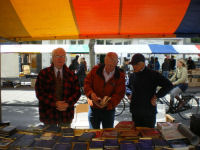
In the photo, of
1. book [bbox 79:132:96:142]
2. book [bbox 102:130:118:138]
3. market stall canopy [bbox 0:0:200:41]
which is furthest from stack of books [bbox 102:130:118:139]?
market stall canopy [bbox 0:0:200:41]

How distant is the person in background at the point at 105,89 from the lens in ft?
8.69

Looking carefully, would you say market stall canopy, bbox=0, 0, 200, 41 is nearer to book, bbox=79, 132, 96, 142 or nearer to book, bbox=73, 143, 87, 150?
book, bbox=79, 132, 96, 142

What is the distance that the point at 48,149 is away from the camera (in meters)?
1.73

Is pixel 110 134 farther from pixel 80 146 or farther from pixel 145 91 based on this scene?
pixel 145 91

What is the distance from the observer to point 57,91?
261cm

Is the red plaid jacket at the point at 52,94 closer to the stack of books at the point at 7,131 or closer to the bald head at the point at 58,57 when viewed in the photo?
the bald head at the point at 58,57

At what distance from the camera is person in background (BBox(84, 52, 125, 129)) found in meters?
2.65

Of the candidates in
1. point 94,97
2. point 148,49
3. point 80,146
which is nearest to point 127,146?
point 80,146

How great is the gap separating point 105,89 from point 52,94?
2.28ft

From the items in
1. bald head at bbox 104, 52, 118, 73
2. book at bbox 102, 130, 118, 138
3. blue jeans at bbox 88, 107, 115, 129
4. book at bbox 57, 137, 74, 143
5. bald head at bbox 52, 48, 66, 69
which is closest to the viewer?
book at bbox 57, 137, 74, 143

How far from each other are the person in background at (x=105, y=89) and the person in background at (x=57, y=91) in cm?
23

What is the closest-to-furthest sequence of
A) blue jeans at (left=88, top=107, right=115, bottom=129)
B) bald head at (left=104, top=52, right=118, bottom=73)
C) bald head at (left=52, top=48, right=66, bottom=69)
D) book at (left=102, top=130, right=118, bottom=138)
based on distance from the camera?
book at (left=102, top=130, right=118, bottom=138) → bald head at (left=52, top=48, right=66, bottom=69) → bald head at (left=104, top=52, right=118, bottom=73) → blue jeans at (left=88, top=107, right=115, bottom=129)

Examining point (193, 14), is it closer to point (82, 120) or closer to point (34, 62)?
point (82, 120)

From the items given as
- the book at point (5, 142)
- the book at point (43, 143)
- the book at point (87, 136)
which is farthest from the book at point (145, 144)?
the book at point (5, 142)
